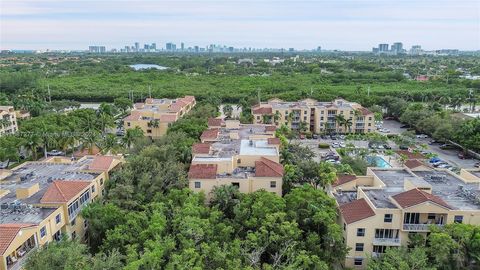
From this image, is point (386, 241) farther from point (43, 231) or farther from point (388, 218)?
point (43, 231)

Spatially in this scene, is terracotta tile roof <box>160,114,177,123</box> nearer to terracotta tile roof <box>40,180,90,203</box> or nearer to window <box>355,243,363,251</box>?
terracotta tile roof <box>40,180,90,203</box>

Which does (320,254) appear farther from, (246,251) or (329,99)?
(329,99)

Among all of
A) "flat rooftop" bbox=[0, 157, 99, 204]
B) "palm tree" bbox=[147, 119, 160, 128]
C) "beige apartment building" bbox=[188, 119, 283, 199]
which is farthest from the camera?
"palm tree" bbox=[147, 119, 160, 128]

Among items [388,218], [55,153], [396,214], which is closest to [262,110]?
[55,153]

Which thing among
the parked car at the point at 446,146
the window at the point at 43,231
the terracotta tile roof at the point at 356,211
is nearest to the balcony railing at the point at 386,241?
the terracotta tile roof at the point at 356,211

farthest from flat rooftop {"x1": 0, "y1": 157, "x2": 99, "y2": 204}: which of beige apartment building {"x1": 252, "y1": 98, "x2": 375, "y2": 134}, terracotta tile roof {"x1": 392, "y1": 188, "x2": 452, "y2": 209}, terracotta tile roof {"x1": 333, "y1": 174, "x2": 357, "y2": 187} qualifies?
beige apartment building {"x1": 252, "y1": 98, "x2": 375, "y2": 134}

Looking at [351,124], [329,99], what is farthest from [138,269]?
[329,99]

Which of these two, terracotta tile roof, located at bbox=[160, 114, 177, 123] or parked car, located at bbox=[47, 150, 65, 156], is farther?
terracotta tile roof, located at bbox=[160, 114, 177, 123]
